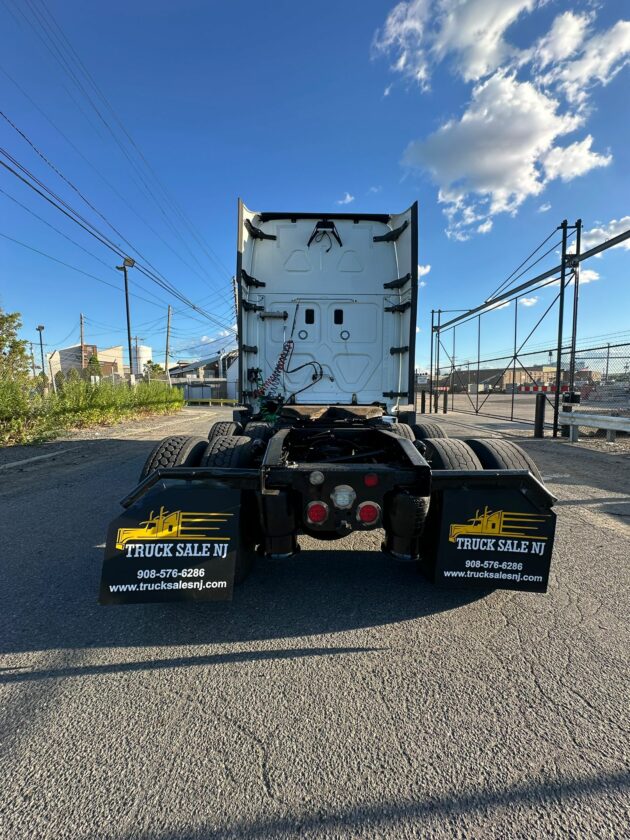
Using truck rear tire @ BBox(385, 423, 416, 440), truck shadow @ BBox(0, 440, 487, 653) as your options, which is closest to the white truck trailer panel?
truck rear tire @ BBox(385, 423, 416, 440)

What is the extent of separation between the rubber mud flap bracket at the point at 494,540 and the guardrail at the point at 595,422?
8704 millimetres

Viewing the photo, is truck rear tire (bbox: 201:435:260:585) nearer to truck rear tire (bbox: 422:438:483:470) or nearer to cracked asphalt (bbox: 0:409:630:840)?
cracked asphalt (bbox: 0:409:630:840)

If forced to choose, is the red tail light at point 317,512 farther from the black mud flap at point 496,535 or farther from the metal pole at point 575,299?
the metal pole at point 575,299

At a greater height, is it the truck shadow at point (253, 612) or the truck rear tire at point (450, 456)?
the truck rear tire at point (450, 456)

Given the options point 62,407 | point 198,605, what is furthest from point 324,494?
point 62,407

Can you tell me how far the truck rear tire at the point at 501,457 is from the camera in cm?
317

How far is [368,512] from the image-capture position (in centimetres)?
260

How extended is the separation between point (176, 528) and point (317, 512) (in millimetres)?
835

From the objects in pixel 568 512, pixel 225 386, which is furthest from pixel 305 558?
pixel 225 386

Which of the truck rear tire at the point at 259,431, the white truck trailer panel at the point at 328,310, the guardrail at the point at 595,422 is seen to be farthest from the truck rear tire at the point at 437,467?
the guardrail at the point at 595,422

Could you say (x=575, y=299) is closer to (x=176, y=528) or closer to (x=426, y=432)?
(x=426, y=432)

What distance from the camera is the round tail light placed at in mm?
2586

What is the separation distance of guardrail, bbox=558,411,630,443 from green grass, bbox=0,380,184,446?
1313 cm

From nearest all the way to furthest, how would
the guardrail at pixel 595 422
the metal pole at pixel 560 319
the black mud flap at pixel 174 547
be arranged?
the black mud flap at pixel 174 547, the guardrail at pixel 595 422, the metal pole at pixel 560 319
